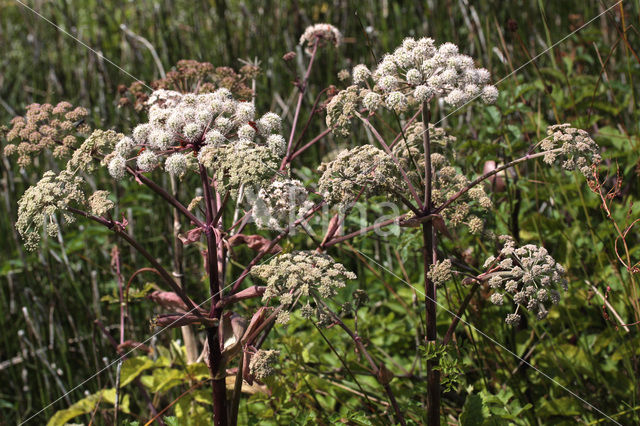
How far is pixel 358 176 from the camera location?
166 cm

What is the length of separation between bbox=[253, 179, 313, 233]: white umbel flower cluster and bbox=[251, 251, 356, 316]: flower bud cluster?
11 centimetres

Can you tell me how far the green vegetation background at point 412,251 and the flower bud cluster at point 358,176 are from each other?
48 cm

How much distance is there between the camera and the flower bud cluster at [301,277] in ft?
4.97

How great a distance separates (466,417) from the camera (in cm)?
191

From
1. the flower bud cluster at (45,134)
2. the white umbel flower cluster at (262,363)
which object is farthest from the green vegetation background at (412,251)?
the flower bud cluster at (45,134)

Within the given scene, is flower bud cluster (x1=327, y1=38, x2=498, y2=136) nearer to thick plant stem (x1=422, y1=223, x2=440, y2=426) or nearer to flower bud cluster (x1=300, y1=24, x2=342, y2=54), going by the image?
thick plant stem (x1=422, y1=223, x2=440, y2=426)

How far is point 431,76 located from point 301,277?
2.12 feet

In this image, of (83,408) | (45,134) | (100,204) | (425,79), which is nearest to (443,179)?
(425,79)

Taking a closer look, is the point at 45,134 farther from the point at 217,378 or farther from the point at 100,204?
the point at 217,378

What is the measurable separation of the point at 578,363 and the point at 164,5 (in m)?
4.20

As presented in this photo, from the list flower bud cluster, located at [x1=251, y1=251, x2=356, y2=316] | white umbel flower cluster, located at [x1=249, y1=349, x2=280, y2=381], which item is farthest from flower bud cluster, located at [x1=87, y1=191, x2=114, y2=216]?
white umbel flower cluster, located at [x1=249, y1=349, x2=280, y2=381]

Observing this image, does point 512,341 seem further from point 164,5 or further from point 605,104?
point 164,5

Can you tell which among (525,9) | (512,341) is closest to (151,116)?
(512,341)

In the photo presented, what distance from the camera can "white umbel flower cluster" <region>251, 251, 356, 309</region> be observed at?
151 cm
